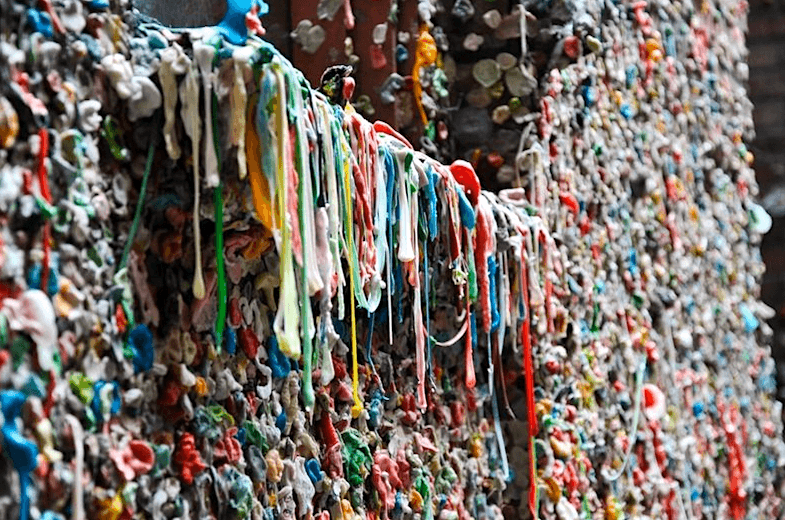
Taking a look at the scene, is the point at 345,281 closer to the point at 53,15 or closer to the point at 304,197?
the point at 304,197

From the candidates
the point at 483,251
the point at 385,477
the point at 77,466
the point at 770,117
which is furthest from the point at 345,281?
the point at 770,117

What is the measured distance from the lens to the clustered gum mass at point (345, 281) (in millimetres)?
1543

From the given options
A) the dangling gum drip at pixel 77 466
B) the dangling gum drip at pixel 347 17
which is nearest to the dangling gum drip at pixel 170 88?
the dangling gum drip at pixel 77 466

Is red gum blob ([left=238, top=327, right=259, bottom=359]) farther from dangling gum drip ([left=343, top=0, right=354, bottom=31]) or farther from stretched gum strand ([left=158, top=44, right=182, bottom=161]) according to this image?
dangling gum drip ([left=343, top=0, right=354, bottom=31])

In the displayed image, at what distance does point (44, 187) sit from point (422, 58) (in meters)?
1.67

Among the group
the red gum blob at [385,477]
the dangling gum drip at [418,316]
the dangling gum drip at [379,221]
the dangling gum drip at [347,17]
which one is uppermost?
the dangling gum drip at [347,17]

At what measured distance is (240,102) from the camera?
168 centimetres

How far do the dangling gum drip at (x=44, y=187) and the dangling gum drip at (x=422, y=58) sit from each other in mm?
1606

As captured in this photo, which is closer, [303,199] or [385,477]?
[303,199]

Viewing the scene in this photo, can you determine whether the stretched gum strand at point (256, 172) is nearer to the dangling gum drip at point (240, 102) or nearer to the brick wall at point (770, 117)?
the dangling gum drip at point (240, 102)

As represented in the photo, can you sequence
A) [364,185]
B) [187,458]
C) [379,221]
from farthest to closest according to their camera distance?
[379,221] < [364,185] < [187,458]

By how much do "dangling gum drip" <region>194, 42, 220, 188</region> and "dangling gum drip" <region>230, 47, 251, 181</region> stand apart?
0.09ft

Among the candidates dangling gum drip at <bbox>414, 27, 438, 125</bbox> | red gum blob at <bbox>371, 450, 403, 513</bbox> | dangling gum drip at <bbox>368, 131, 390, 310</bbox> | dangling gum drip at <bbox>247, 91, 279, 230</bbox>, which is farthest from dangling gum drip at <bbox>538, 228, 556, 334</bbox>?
dangling gum drip at <bbox>247, 91, 279, 230</bbox>

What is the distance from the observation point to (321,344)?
6.93ft
